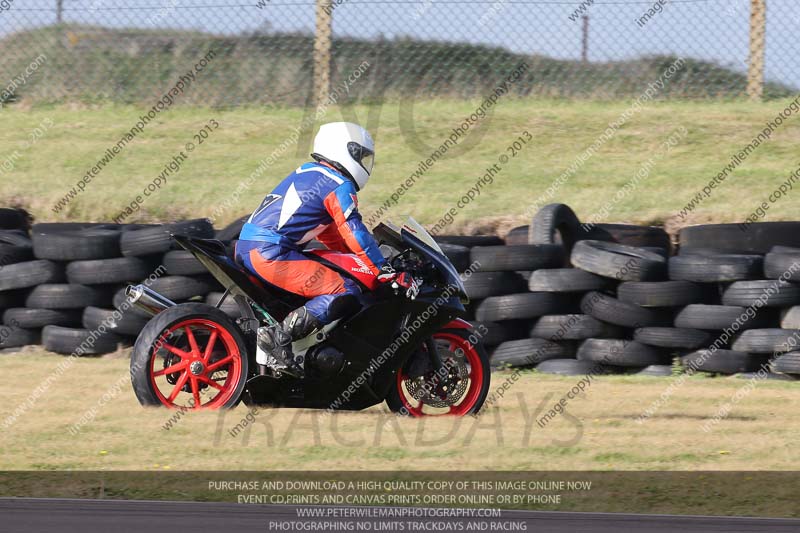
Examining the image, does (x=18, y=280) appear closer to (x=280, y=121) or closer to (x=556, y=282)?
(x=556, y=282)

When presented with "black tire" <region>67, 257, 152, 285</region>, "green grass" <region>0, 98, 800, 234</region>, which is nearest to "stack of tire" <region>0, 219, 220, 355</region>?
"black tire" <region>67, 257, 152, 285</region>

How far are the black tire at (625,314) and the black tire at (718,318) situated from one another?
0.63 ft

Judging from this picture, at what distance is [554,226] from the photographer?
9.45 metres

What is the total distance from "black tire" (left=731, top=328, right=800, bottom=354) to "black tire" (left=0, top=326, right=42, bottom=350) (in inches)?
229

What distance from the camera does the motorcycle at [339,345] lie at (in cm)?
619

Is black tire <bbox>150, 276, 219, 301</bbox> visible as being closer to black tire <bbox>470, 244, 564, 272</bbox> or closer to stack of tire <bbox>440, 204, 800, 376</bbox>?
stack of tire <bbox>440, 204, 800, 376</bbox>

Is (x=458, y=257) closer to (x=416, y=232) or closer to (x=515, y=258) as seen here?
(x=515, y=258)

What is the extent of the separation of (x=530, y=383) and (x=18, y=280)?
4.45 meters

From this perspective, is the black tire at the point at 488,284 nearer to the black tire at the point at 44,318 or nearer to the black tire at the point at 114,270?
the black tire at the point at 114,270

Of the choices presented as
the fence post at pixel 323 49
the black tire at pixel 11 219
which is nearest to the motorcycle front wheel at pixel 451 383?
the black tire at pixel 11 219

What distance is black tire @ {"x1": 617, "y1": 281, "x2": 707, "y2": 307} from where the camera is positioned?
8.73 meters

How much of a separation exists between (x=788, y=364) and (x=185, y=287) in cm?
478

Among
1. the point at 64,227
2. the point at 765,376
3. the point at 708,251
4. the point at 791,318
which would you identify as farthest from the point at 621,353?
the point at 64,227

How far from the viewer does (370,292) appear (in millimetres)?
6477
